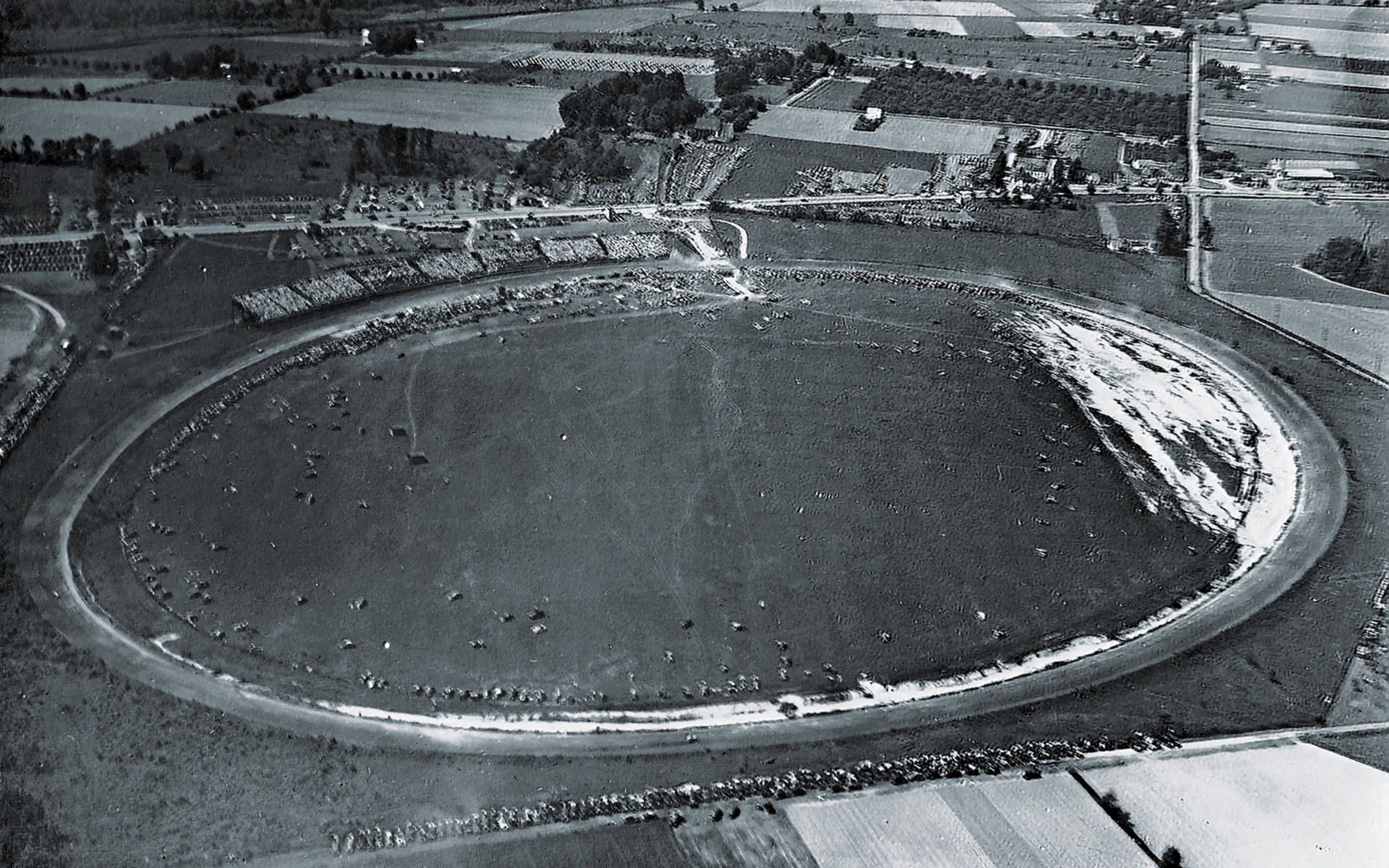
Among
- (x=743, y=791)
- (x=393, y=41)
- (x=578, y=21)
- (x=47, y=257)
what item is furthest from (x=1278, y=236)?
(x=393, y=41)

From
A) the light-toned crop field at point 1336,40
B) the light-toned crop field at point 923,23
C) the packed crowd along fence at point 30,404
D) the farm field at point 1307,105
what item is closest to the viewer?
the packed crowd along fence at point 30,404

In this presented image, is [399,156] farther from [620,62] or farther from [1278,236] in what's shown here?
[1278,236]

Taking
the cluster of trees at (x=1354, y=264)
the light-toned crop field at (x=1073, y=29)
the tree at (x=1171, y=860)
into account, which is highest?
the light-toned crop field at (x=1073, y=29)

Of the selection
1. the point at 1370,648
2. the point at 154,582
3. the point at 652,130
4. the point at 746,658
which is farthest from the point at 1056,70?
the point at 154,582

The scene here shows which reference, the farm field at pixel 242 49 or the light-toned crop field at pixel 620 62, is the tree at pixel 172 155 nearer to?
the farm field at pixel 242 49

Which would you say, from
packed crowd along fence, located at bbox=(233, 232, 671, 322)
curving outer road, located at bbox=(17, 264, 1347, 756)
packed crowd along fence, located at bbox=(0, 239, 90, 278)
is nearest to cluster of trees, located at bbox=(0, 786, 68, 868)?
curving outer road, located at bbox=(17, 264, 1347, 756)

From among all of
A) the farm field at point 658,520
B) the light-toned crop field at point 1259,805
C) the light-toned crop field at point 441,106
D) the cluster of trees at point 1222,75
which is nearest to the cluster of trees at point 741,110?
the light-toned crop field at point 441,106
